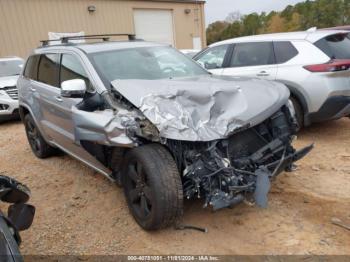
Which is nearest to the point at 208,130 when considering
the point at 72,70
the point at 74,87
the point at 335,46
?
the point at 74,87

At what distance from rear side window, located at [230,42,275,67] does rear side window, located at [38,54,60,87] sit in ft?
10.5

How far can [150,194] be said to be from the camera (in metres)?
3.17

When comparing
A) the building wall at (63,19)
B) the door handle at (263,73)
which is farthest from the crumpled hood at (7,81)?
the door handle at (263,73)

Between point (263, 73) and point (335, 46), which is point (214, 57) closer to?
point (263, 73)

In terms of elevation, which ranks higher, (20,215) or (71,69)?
(71,69)

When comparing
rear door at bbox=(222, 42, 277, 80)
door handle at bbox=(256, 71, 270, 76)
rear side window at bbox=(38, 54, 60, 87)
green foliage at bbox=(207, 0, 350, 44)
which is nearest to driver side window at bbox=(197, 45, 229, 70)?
rear door at bbox=(222, 42, 277, 80)

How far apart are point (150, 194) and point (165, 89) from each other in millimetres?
1027

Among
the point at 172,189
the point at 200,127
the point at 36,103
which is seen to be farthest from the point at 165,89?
the point at 36,103

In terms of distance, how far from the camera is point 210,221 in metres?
3.54

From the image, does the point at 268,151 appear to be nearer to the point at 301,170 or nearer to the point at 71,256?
the point at 301,170

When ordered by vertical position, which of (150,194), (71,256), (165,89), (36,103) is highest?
(165,89)

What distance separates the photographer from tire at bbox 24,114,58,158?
223 inches

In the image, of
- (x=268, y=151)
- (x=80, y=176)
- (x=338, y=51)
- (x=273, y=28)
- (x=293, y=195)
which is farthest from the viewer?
(x=273, y=28)

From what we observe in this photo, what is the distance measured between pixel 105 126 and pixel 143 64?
1316 millimetres
